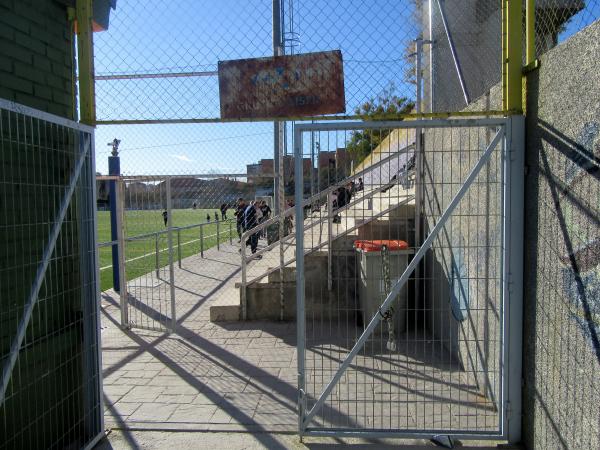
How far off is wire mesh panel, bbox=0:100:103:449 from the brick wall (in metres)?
0.20

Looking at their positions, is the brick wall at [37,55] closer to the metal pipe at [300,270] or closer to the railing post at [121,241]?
the metal pipe at [300,270]

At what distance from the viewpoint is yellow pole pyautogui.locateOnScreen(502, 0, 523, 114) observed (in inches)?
129

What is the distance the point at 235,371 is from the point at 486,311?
8.75ft

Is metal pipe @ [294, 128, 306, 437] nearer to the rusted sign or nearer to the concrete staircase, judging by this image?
the rusted sign

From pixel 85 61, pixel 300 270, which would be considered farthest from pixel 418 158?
pixel 85 61

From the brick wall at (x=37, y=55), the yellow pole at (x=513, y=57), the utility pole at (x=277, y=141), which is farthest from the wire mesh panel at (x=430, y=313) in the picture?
the brick wall at (x=37, y=55)

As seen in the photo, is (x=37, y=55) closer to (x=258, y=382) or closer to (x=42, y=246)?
(x=42, y=246)

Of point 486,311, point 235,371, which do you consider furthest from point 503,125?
point 235,371

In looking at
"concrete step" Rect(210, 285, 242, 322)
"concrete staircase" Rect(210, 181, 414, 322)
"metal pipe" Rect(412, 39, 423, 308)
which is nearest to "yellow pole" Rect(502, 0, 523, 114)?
"metal pipe" Rect(412, 39, 423, 308)

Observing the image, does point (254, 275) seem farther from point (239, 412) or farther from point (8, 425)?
point (8, 425)

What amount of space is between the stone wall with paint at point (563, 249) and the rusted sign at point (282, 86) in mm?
1397

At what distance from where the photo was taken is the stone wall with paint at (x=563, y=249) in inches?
97.0

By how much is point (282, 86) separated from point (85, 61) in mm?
1504

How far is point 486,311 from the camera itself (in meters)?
3.88
